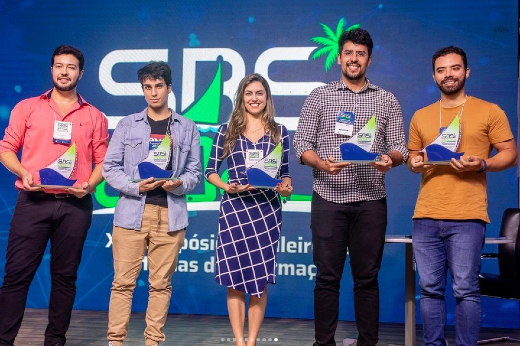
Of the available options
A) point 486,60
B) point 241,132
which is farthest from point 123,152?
point 486,60

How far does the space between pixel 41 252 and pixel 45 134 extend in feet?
2.18

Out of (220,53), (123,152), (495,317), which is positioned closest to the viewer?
(123,152)

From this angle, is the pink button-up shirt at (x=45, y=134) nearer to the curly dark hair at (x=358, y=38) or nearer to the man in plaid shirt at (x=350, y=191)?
the man in plaid shirt at (x=350, y=191)

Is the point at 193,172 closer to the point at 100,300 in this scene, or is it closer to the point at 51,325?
the point at 51,325

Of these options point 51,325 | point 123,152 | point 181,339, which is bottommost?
point 181,339

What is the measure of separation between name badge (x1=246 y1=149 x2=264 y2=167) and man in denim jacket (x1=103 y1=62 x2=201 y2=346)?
0.34 m

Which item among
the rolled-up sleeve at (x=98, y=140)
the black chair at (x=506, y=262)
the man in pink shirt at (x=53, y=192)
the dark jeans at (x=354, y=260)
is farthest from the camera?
the black chair at (x=506, y=262)

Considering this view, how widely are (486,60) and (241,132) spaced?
252 cm

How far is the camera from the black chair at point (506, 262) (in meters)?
4.33

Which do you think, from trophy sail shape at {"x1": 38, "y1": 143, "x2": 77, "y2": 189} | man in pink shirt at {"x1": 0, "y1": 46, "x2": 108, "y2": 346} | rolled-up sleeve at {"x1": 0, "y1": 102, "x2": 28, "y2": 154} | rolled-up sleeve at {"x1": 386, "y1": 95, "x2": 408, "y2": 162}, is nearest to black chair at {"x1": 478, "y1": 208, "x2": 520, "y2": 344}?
rolled-up sleeve at {"x1": 386, "y1": 95, "x2": 408, "y2": 162}

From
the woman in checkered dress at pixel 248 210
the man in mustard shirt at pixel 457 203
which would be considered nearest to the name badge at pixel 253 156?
the woman in checkered dress at pixel 248 210

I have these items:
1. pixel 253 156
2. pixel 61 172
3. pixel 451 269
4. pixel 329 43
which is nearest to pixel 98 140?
A: pixel 61 172

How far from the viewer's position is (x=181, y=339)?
4.45 meters

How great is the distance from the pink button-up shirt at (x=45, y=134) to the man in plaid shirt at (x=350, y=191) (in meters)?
1.23
